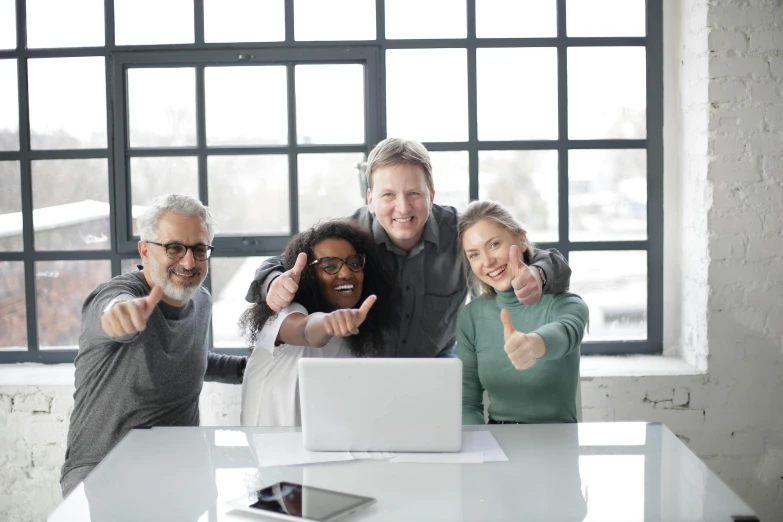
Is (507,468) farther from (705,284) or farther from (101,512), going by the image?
(705,284)

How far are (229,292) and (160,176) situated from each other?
24.1 inches

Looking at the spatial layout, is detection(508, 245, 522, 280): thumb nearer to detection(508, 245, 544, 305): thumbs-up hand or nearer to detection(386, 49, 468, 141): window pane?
detection(508, 245, 544, 305): thumbs-up hand

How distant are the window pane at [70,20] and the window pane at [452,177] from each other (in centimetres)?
163

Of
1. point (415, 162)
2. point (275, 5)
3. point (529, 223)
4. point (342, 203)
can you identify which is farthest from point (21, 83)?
point (529, 223)

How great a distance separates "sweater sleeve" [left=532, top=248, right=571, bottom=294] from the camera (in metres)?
2.46

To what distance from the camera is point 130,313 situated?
2.14 metres

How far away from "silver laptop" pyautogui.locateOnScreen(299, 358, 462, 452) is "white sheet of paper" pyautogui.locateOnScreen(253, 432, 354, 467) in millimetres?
25

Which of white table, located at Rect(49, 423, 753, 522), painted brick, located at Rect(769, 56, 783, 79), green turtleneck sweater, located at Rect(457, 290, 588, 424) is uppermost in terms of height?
painted brick, located at Rect(769, 56, 783, 79)

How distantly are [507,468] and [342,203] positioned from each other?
1.95m

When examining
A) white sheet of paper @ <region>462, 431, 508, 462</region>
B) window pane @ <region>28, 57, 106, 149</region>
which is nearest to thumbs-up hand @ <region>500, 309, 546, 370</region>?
white sheet of paper @ <region>462, 431, 508, 462</region>

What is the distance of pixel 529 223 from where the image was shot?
3.59m

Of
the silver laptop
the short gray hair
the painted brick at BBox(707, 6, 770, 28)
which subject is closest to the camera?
the silver laptop

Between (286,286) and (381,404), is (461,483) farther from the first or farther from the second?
(286,286)

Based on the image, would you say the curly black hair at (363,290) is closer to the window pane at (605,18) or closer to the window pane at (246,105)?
the window pane at (246,105)
